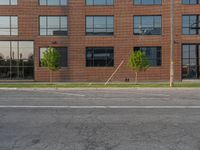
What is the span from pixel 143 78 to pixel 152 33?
5.02 meters

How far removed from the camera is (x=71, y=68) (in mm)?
43062

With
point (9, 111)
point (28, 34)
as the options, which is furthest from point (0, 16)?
point (9, 111)

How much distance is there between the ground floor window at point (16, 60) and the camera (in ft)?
142

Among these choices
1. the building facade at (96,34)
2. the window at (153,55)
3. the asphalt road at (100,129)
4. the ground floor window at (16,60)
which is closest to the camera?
the asphalt road at (100,129)

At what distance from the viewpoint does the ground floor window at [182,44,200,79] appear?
143ft

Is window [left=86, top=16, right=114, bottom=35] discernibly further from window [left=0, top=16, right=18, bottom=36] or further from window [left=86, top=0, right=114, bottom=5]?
window [left=0, top=16, right=18, bottom=36]

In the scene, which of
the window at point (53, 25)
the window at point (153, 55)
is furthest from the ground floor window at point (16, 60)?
the window at point (153, 55)

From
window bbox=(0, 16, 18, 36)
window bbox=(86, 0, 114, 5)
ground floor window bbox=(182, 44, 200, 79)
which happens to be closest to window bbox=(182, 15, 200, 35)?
ground floor window bbox=(182, 44, 200, 79)

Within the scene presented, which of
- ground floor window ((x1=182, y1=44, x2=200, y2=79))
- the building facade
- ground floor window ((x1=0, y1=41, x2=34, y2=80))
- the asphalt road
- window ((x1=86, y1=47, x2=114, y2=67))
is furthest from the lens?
ground floor window ((x1=182, y1=44, x2=200, y2=79))

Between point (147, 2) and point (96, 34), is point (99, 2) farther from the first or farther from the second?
point (147, 2)

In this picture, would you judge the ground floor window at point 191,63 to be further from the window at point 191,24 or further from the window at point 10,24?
the window at point 10,24

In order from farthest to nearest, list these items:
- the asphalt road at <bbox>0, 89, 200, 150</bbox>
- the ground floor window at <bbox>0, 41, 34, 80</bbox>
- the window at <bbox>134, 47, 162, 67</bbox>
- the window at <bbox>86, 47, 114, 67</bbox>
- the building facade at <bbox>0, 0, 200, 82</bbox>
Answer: the ground floor window at <bbox>0, 41, 34, 80</bbox>, the window at <bbox>86, 47, 114, 67</bbox>, the window at <bbox>134, 47, 162, 67</bbox>, the building facade at <bbox>0, 0, 200, 82</bbox>, the asphalt road at <bbox>0, 89, 200, 150</bbox>

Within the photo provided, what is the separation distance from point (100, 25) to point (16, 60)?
394 inches

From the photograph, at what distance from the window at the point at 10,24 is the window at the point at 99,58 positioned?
8.36 meters
